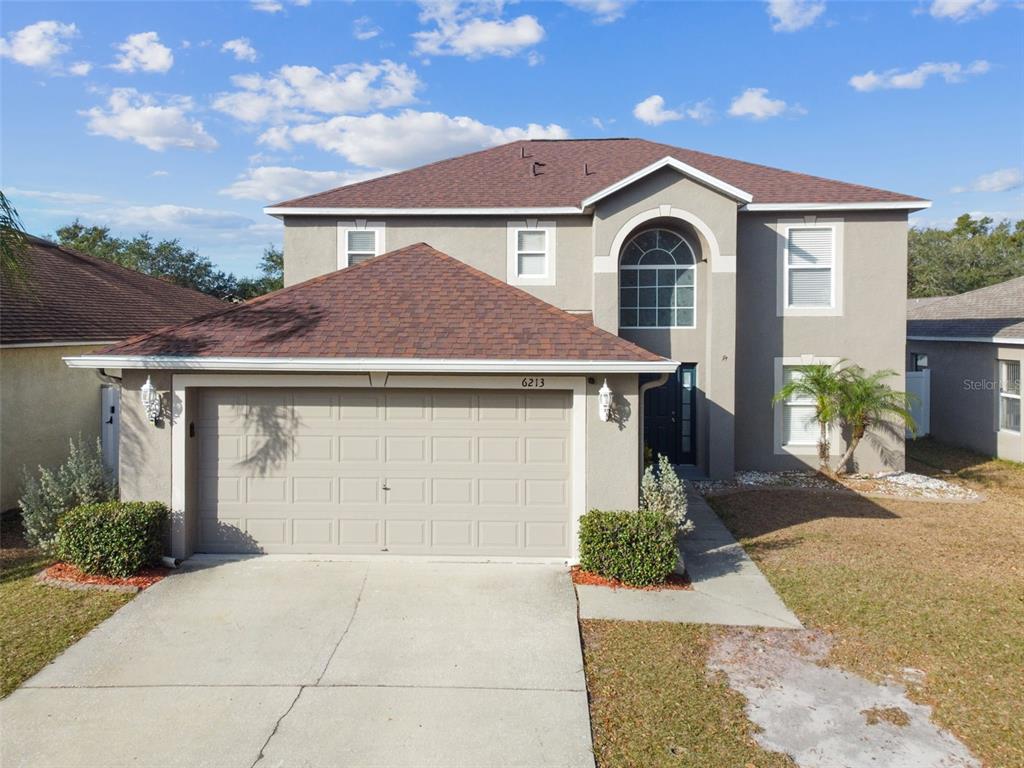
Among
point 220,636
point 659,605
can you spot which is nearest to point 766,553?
point 659,605

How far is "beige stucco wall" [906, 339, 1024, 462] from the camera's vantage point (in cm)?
1578

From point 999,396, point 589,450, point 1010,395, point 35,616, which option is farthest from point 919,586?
point 999,396

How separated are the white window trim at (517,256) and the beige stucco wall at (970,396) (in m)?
10.9

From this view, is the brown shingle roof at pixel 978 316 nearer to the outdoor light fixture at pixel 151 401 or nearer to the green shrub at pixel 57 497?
the outdoor light fixture at pixel 151 401

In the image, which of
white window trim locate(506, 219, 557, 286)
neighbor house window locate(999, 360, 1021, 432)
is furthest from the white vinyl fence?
white window trim locate(506, 219, 557, 286)

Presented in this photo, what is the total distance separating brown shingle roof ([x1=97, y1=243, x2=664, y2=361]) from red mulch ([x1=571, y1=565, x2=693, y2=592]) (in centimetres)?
260

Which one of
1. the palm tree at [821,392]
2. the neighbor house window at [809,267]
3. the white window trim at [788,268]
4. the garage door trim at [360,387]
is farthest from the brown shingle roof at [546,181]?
the garage door trim at [360,387]

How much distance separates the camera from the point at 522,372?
804cm

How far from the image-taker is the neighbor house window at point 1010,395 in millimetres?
15414

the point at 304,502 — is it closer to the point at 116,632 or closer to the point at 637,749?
the point at 116,632

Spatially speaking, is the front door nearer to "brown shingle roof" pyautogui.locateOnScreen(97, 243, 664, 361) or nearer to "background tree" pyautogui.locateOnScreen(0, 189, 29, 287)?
"brown shingle roof" pyautogui.locateOnScreen(97, 243, 664, 361)

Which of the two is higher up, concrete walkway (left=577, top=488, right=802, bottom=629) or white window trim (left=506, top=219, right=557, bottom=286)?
white window trim (left=506, top=219, right=557, bottom=286)

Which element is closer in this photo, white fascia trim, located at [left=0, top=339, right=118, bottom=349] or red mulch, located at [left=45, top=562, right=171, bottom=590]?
red mulch, located at [left=45, top=562, right=171, bottom=590]

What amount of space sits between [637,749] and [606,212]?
419 inches
